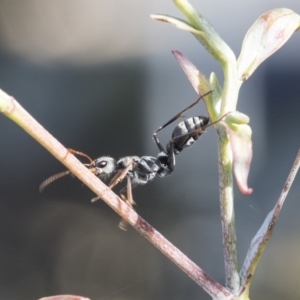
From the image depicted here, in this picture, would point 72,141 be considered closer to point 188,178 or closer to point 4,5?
point 188,178

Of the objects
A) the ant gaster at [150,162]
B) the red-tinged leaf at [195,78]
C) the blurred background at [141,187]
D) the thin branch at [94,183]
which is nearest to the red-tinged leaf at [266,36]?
the red-tinged leaf at [195,78]

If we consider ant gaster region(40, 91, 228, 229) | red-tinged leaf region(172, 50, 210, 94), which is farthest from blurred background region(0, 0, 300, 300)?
red-tinged leaf region(172, 50, 210, 94)

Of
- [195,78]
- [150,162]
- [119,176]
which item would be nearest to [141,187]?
[150,162]

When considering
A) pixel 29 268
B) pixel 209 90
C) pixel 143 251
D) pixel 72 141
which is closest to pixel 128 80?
pixel 72 141

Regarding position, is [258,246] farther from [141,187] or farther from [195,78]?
[141,187]

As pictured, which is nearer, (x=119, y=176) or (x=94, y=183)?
(x=94, y=183)

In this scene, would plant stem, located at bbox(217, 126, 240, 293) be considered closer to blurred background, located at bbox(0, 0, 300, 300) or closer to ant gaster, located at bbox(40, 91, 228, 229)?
ant gaster, located at bbox(40, 91, 228, 229)
